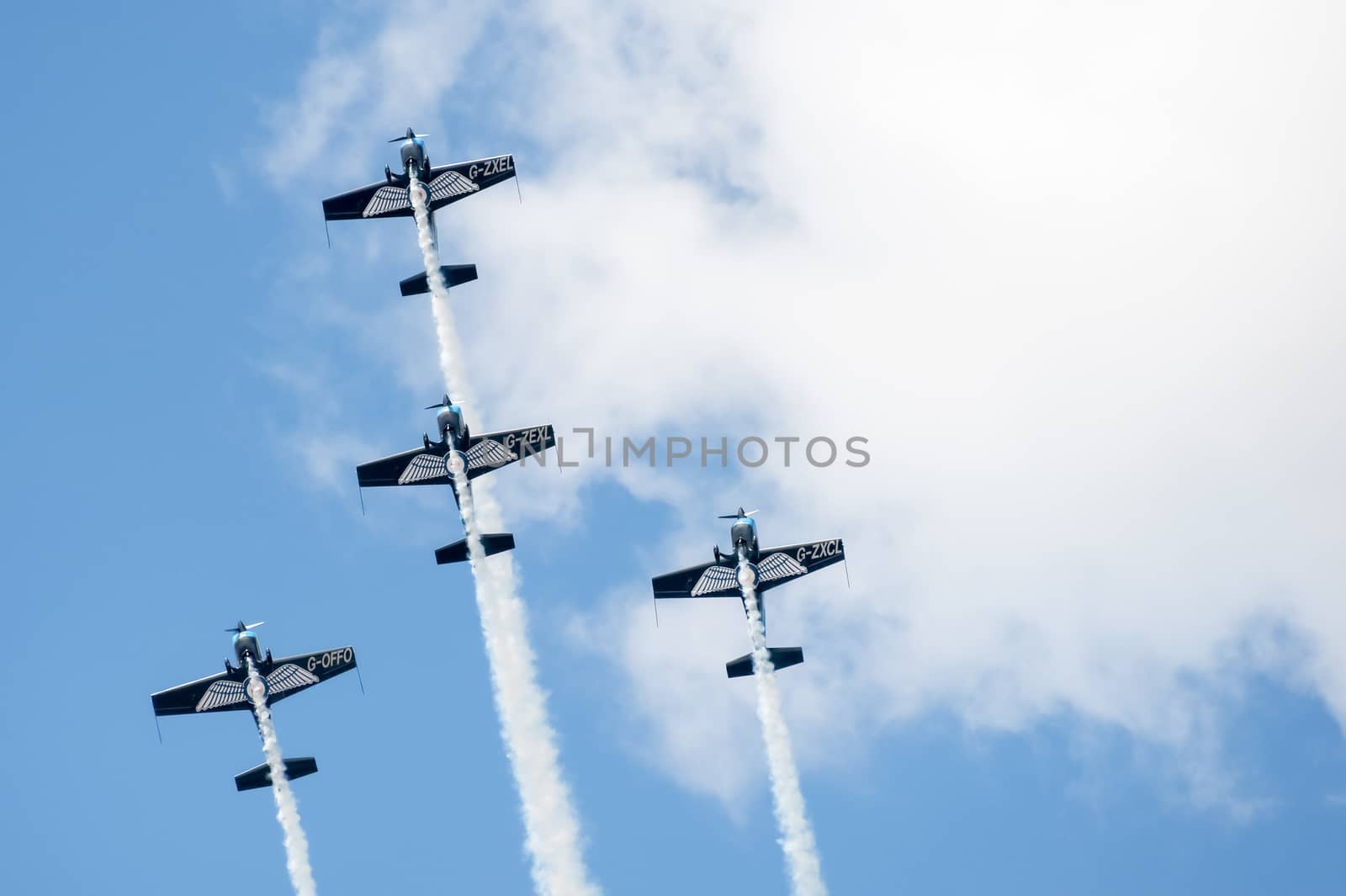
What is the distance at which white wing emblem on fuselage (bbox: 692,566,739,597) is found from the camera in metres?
108

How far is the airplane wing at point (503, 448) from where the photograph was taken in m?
112

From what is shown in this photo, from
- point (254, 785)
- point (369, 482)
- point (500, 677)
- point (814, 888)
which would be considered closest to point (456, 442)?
point (369, 482)

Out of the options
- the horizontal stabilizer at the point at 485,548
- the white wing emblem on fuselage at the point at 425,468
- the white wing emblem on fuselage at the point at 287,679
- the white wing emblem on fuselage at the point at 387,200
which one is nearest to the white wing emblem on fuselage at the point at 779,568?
the horizontal stabilizer at the point at 485,548

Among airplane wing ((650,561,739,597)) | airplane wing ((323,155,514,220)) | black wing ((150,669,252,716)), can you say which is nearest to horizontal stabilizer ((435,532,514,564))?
airplane wing ((650,561,739,597))

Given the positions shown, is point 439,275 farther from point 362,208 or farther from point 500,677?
point 500,677

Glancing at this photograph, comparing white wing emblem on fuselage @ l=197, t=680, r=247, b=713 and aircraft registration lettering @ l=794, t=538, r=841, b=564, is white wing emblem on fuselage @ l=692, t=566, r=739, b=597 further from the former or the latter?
white wing emblem on fuselage @ l=197, t=680, r=247, b=713

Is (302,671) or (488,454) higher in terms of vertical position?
(488,454)

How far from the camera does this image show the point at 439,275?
118 meters

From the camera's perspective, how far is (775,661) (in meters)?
107

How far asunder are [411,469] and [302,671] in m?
11.9

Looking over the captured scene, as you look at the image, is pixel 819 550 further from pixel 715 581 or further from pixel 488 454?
pixel 488 454

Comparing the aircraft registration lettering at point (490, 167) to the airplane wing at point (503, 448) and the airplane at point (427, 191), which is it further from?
the airplane wing at point (503, 448)

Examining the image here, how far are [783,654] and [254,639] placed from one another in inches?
1056

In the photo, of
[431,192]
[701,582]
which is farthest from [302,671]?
[431,192]
